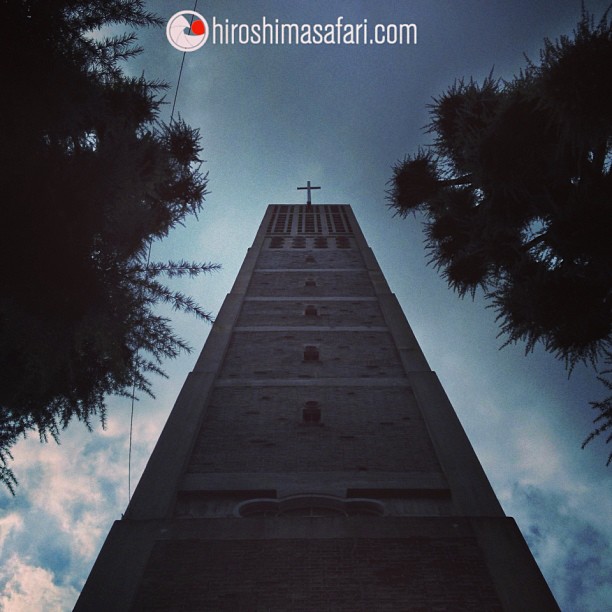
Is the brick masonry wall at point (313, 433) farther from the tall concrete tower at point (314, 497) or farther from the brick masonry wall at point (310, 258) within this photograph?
the brick masonry wall at point (310, 258)

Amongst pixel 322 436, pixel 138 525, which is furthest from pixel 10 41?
pixel 322 436

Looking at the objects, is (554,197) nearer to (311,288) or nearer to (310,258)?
(311,288)

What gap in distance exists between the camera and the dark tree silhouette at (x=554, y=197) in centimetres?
770

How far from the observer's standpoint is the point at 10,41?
5.85 meters

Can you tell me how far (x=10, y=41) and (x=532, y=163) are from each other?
730cm

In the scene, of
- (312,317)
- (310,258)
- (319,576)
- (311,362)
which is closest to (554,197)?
(319,576)

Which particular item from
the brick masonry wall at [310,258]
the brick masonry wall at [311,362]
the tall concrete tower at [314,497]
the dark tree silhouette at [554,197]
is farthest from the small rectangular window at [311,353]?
the brick masonry wall at [310,258]

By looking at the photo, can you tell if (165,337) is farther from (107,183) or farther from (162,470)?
(162,470)

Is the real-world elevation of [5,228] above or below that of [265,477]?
below

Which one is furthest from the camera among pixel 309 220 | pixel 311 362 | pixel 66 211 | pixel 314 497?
pixel 309 220

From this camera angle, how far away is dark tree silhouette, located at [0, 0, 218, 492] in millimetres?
5668

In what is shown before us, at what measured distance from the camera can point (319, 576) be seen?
8898 mm

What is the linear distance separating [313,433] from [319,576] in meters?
4.58

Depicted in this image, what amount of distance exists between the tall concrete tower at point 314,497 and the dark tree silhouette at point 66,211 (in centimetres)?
402
